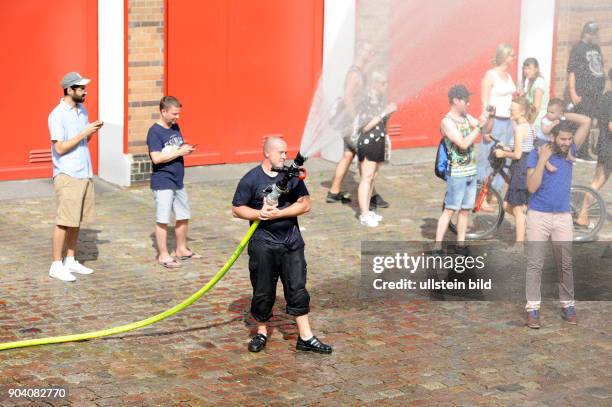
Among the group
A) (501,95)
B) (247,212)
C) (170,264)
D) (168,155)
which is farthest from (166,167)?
(501,95)

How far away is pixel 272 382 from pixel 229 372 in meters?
0.39

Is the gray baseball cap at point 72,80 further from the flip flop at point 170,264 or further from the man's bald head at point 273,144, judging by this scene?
the man's bald head at point 273,144

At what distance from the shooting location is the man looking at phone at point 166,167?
12.6 m

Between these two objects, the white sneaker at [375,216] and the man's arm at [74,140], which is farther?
the white sneaker at [375,216]

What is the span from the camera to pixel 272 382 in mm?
9453

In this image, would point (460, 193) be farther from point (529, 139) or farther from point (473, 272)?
point (529, 139)

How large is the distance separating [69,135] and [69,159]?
0.77 feet

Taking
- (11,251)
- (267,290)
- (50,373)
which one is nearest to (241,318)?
(267,290)

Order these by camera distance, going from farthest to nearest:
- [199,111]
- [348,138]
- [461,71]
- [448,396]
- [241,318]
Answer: [461,71] < [199,111] < [348,138] < [241,318] < [448,396]

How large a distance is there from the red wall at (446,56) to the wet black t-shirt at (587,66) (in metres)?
1.02

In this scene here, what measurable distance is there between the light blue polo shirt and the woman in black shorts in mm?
3709

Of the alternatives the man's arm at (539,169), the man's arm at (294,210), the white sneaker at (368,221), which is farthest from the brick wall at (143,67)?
the man's arm at (539,169)

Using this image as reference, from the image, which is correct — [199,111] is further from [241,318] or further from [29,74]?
[241,318]

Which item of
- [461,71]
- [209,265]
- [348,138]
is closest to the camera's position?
[209,265]
